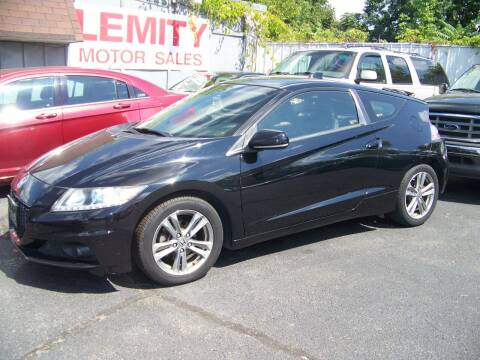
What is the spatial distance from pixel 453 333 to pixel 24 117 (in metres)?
5.21

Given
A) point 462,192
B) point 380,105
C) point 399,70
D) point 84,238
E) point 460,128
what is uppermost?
point 399,70

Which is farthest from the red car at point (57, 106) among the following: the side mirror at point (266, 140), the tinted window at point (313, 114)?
the side mirror at point (266, 140)

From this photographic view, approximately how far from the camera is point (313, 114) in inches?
197

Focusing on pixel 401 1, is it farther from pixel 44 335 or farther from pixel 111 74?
pixel 44 335

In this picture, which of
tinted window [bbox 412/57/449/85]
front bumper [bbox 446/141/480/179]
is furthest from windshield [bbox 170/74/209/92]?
front bumper [bbox 446/141/480/179]

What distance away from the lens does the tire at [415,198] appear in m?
5.69

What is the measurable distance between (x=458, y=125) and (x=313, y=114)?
313 cm

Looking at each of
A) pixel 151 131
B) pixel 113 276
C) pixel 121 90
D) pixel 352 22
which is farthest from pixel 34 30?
pixel 352 22

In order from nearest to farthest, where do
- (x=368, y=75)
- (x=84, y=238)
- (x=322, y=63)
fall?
(x=84, y=238), (x=368, y=75), (x=322, y=63)

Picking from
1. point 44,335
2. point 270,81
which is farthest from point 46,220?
point 270,81

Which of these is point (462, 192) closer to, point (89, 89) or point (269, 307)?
point (269, 307)

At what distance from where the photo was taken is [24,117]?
6.48 meters

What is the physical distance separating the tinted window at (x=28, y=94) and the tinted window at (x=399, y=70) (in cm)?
626

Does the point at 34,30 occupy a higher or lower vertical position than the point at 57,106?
higher
